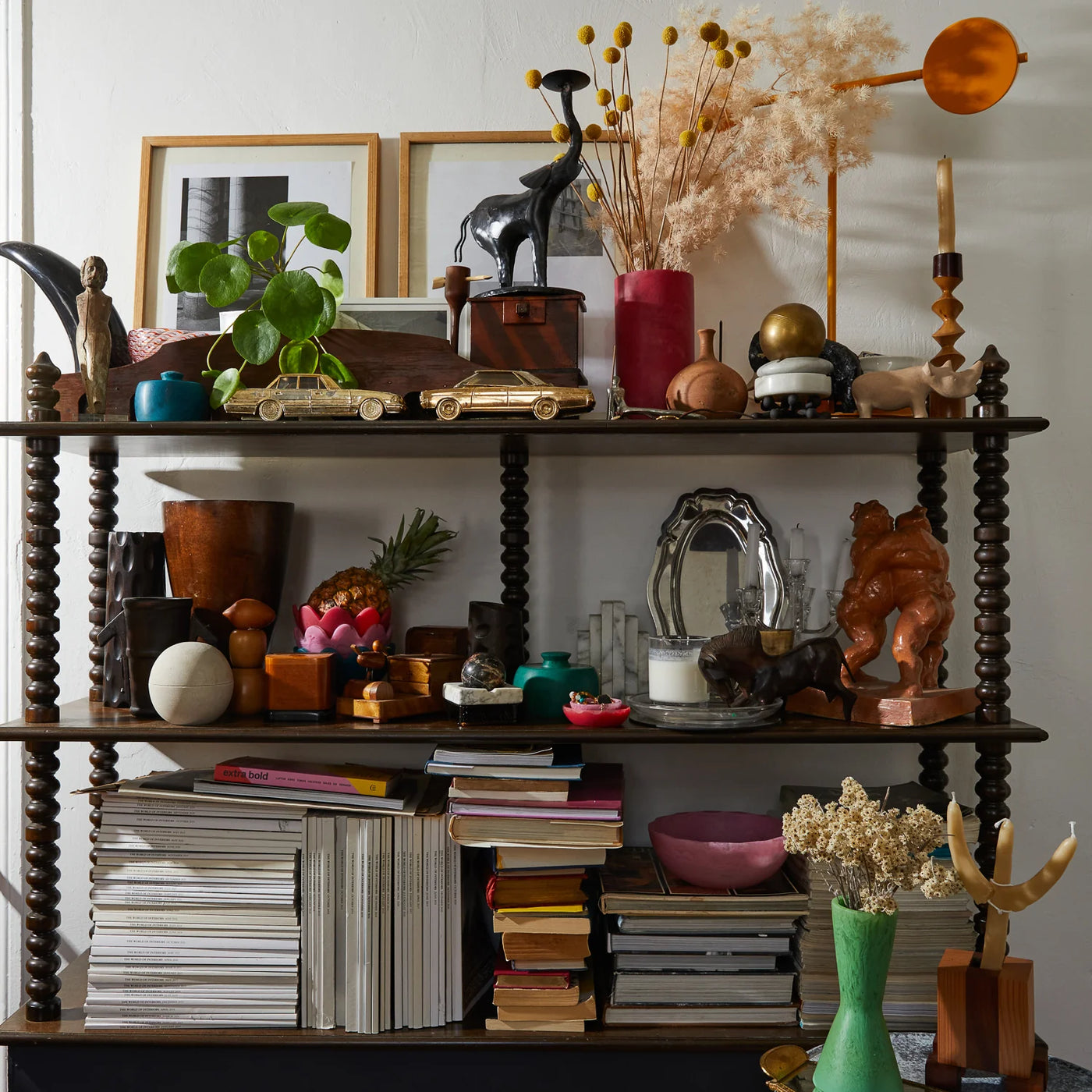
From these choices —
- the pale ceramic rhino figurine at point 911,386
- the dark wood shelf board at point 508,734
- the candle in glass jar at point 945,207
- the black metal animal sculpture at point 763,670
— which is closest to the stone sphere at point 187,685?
the dark wood shelf board at point 508,734

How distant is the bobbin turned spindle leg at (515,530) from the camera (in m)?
1.58

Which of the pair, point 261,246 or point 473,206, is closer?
point 261,246

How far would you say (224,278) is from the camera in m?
1.49

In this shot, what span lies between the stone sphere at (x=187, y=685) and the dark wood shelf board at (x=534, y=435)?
32 centimetres

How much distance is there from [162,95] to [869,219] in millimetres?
1282

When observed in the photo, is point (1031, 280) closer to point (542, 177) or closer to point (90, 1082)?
point (542, 177)

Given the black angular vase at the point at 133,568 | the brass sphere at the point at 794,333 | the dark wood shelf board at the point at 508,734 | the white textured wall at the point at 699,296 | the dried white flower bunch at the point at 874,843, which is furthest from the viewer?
the white textured wall at the point at 699,296

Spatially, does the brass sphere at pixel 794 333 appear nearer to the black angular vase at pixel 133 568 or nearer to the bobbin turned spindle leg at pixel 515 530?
the bobbin turned spindle leg at pixel 515 530

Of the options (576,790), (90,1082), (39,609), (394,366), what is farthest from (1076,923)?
(39,609)

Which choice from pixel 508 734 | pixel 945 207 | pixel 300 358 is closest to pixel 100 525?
pixel 300 358

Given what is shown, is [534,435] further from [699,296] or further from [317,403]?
[699,296]

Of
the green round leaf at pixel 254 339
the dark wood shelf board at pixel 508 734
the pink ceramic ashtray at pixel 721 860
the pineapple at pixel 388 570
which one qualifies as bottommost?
the pink ceramic ashtray at pixel 721 860

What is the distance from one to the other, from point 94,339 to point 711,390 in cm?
93

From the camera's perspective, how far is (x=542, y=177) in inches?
59.7
